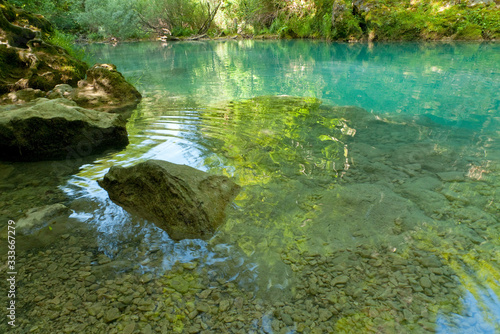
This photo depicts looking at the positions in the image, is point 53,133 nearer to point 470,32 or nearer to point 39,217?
point 39,217

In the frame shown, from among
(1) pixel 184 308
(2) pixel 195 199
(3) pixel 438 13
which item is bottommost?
(1) pixel 184 308

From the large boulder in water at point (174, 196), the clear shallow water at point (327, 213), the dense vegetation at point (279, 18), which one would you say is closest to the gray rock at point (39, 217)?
the clear shallow water at point (327, 213)

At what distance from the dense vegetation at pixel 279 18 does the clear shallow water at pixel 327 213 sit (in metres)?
14.2

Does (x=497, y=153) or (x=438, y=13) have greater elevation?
(x=438, y=13)

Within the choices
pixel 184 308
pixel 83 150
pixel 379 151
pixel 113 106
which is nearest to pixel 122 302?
pixel 184 308

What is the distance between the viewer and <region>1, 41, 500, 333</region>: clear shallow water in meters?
2.28

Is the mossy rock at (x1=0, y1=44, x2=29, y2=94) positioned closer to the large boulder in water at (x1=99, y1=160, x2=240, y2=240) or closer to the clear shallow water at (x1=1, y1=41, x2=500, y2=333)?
the clear shallow water at (x1=1, y1=41, x2=500, y2=333)

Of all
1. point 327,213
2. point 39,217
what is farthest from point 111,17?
point 327,213

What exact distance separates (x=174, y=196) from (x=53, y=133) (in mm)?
2868

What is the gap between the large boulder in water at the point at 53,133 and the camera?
4398 millimetres

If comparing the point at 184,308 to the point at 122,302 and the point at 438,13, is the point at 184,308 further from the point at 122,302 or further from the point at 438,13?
the point at 438,13

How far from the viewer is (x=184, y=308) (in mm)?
2223

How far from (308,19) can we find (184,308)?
104ft

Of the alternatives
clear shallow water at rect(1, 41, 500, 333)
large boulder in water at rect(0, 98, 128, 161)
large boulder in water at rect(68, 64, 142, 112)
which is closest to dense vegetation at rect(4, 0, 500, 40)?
large boulder in water at rect(68, 64, 142, 112)
